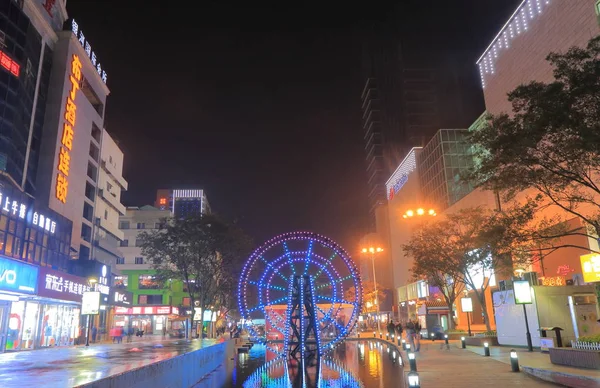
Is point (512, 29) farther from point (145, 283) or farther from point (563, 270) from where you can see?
point (145, 283)

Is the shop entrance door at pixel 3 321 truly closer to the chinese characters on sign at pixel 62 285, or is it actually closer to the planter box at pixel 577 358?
the chinese characters on sign at pixel 62 285

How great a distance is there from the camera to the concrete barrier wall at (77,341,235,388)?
31.8ft

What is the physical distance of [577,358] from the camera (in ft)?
53.5

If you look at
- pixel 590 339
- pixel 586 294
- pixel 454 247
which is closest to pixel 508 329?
pixel 586 294

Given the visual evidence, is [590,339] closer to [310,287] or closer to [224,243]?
[310,287]

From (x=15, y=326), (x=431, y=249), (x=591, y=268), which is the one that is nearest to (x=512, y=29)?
(x=431, y=249)

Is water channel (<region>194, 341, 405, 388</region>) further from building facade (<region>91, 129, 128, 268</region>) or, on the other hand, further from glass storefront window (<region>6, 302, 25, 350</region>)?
building facade (<region>91, 129, 128, 268</region>)

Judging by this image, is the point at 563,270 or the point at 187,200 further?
the point at 187,200

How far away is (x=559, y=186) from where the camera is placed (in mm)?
17125

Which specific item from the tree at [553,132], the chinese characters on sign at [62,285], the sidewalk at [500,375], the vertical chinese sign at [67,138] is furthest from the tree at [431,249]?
the vertical chinese sign at [67,138]

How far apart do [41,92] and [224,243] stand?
22.7 meters

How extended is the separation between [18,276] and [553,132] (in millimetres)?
29007

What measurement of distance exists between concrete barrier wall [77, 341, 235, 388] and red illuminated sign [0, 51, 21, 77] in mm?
28844

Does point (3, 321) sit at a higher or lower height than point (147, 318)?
lower
